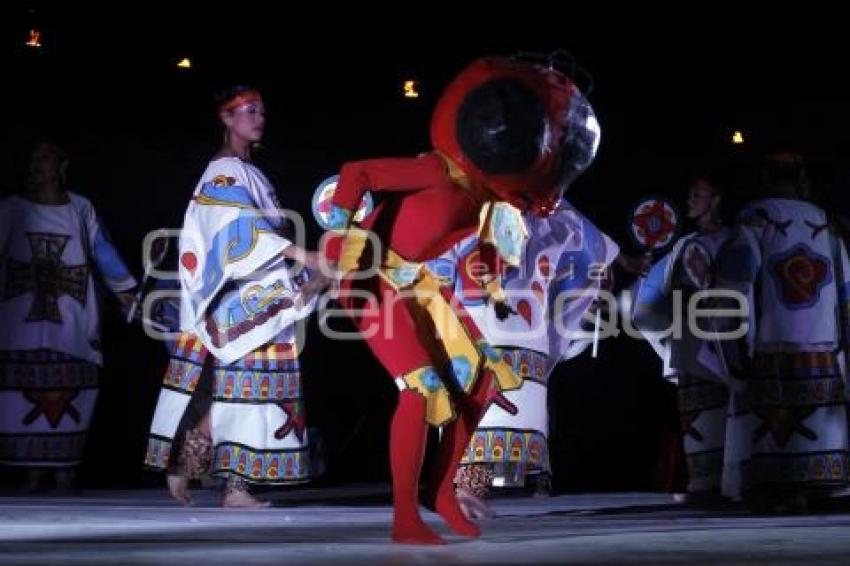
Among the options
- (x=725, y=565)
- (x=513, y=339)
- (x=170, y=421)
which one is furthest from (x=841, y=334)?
(x=725, y=565)

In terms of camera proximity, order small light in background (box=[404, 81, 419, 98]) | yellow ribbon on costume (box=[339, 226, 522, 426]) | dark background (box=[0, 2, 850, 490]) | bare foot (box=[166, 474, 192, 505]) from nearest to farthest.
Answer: yellow ribbon on costume (box=[339, 226, 522, 426]), bare foot (box=[166, 474, 192, 505]), dark background (box=[0, 2, 850, 490]), small light in background (box=[404, 81, 419, 98])

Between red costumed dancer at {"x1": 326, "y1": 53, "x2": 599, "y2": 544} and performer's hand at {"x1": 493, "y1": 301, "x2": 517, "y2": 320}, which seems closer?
red costumed dancer at {"x1": 326, "y1": 53, "x2": 599, "y2": 544}

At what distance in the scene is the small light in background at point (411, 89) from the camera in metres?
8.16

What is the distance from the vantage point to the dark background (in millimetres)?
7602

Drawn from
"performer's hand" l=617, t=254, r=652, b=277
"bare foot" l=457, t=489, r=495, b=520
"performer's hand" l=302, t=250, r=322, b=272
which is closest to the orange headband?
"performer's hand" l=302, t=250, r=322, b=272

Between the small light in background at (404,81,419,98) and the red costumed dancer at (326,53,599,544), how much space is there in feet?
12.0

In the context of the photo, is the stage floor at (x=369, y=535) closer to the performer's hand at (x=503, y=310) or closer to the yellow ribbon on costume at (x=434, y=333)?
the yellow ribbon on costume at (x=434, y=333)

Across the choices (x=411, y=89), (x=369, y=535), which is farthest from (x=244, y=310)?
(x=411, y=89)

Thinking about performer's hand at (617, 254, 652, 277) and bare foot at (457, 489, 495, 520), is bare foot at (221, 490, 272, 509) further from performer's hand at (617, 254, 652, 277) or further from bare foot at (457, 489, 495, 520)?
performer's hand at (617, 254, 652, 277)

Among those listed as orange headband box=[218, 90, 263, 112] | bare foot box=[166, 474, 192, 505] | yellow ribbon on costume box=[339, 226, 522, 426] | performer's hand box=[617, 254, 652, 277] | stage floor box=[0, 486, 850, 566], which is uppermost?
orange headband box=[218, 90, 263, 112]

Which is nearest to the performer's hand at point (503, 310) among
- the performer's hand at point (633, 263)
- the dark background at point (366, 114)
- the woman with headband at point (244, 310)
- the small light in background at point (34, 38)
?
the woman with headband at point (244, 310)

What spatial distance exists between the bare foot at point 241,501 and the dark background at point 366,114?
2.07 metres

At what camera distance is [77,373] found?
24.4 feet

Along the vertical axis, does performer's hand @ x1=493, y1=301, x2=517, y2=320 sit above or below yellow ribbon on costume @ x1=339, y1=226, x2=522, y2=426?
above
